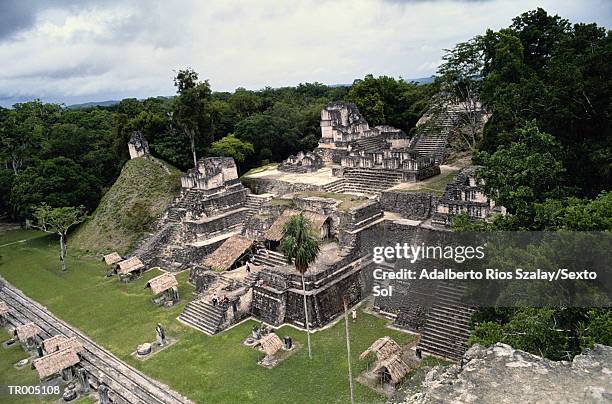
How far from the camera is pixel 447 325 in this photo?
1395 cm

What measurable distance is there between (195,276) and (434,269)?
10474 mm

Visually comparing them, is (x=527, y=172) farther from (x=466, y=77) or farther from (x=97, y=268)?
(x=97, y=268)

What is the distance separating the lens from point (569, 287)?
9.22 m

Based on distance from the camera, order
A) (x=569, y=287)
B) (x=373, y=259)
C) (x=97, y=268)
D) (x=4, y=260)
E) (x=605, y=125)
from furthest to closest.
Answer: (x=4, y=260), (x=97, y=268), (x=373, y=259), (x=605, y=125), (x=569, y=287)

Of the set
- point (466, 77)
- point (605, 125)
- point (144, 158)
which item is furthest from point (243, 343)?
point (144, 158)

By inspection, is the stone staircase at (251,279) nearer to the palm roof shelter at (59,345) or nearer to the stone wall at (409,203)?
the palm roof shelter at (59,345)

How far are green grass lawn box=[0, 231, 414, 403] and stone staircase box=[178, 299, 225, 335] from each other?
312 millimetres

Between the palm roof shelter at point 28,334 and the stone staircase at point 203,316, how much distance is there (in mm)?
5226

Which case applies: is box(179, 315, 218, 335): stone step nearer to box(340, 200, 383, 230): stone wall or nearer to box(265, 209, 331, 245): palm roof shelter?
box(265, 209, 331, 245): palm roof shelter

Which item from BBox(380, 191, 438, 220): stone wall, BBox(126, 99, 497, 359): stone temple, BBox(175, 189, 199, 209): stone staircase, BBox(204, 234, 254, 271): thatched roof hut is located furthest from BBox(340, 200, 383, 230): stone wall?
BBox(175, 189, 199, 209): stone staircase

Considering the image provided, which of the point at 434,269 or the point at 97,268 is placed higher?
the point at 434,269

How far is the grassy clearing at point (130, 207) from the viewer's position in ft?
85.8

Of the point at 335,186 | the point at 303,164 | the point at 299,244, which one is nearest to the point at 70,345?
the point at 299,244

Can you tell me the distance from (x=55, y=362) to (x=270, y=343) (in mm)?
6614
